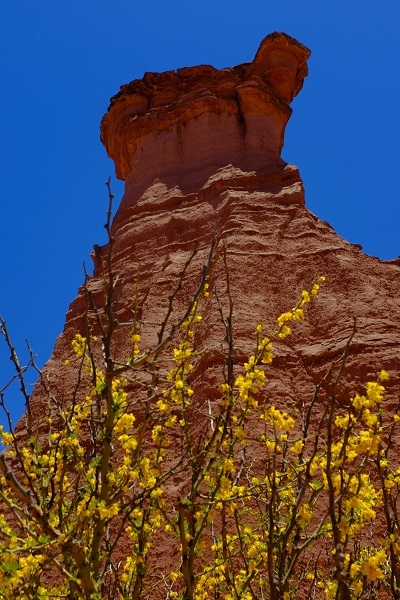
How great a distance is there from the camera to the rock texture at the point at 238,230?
13.1 m

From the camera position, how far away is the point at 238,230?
53.9 ft

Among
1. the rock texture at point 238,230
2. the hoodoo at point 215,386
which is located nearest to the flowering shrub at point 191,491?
the hoodoo at point 215,386

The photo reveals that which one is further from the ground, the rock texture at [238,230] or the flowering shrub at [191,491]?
the rock texture at [238,230]

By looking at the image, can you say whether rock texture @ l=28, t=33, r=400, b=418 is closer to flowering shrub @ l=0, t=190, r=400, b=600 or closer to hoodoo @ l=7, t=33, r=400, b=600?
hoodoo @ l=7, t=33, r=400, b=600

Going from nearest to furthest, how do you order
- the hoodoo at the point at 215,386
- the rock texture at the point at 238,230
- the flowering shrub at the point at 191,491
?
1. the flowering shrub at the point at 191,491
2. the hoodoo at the point at 215,386
3. the rock texture at the point at 238,230

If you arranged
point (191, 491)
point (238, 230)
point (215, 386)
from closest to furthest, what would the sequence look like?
point (191, 491), point (215, 386), point (238, 230)

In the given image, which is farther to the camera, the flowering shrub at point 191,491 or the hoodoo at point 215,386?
the hoodoo at point 215,386

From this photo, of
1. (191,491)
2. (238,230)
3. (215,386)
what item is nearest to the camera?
(191,491)

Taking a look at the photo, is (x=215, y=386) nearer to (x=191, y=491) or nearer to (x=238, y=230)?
(x=238, y=230)

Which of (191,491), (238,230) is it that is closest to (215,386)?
(238,230)

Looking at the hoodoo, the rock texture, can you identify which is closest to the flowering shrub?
the hoodoo

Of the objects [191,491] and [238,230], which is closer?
[191,491]

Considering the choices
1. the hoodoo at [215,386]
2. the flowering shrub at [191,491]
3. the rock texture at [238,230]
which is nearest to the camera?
the flowering shrub at [191,491]

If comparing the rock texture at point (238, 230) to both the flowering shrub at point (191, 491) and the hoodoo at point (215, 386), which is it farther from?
the flowering shrub at point (191, 491)
